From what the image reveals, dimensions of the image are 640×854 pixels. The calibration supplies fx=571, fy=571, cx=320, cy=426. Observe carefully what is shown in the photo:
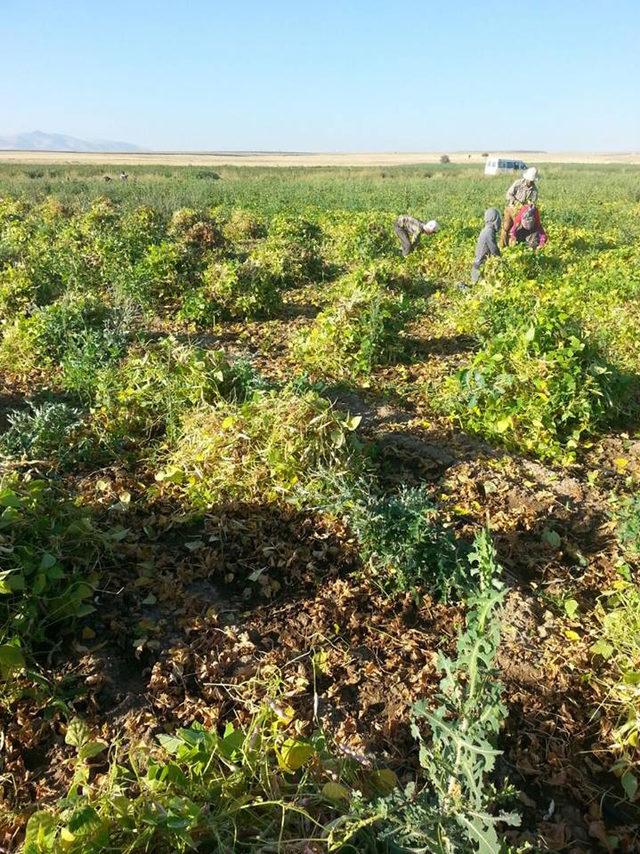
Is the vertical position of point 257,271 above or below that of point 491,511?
above

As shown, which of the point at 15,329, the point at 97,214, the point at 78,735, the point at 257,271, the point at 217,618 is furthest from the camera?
the point at 97,214

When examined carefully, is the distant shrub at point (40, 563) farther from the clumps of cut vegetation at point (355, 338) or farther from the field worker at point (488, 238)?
the field worker at point (488, 238)

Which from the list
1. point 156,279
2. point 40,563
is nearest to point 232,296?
point 156,279

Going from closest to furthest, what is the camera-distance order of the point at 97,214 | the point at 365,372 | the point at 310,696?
1. the point at 310,696
2. the point at 365,372
3. the point at 97,214

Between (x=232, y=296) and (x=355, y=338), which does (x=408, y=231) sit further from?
(x=355, y=338)

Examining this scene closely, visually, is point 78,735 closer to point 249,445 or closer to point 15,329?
point 249,445

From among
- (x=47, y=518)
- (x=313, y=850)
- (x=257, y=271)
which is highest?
(x=257, y=271)

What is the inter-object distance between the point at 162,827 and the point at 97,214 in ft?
53.5

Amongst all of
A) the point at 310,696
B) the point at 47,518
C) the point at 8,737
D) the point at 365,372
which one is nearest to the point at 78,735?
the point at 8,737

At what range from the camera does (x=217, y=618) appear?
3174 mm

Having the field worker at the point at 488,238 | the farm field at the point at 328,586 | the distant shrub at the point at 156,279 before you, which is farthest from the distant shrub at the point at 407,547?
the field worker at the point at 488,238

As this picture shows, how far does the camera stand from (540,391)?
4.76 meters

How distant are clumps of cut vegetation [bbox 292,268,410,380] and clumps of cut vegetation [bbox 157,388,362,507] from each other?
2.05 meters

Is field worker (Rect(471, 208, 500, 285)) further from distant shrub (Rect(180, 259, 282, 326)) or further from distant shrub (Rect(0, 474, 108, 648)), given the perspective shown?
distant shrub (Rect(0, 474, 108, 648))
